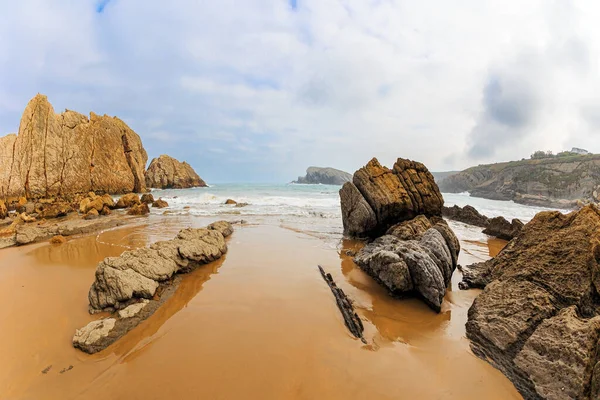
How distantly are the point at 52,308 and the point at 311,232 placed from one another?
33.5 ft

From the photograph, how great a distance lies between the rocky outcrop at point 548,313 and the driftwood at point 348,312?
189 cm

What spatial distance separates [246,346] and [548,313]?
16.1 feet

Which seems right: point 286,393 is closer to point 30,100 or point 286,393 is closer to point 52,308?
point 52,308

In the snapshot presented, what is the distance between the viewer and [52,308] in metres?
5.25

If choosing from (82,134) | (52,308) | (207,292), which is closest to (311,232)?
(207,292)

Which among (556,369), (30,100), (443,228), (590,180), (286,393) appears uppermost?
(30,100)

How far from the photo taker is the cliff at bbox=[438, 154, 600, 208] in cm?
3950

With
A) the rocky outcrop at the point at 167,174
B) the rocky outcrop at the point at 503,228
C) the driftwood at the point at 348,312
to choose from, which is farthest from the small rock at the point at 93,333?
the rocky outcrop at the point at 167,174

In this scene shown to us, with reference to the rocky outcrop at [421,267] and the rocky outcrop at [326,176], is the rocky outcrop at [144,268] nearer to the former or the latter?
the rocky outcrop at [421,267]

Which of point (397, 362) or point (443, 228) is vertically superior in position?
point (443, 228)

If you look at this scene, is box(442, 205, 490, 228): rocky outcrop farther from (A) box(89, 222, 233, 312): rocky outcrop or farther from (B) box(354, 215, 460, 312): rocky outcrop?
(A) box(89, 222, 233, 312): rocky outcrop

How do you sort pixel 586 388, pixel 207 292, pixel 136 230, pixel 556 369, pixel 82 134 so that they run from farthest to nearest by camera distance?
pixel 82 134, pixel 136 230, pixel 207 292, pixel 556 369, pixel 586 388

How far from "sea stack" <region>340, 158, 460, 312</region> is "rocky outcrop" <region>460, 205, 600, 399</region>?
55.7 inches

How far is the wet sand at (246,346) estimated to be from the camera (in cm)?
337
